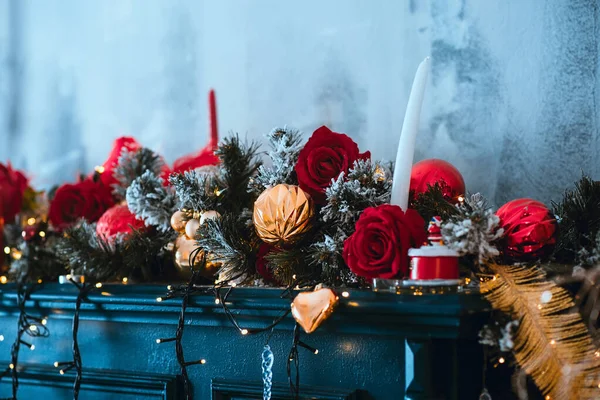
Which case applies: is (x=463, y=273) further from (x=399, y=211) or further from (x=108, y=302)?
(x=108, y=302)

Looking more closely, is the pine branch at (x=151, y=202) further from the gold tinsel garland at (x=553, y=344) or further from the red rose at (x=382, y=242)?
the gold tinsel garland at (x=553, y=344)

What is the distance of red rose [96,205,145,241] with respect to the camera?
1245 millimetres

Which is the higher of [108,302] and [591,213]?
[591,213]

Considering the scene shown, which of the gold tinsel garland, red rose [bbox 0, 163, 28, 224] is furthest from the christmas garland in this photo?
red rose [bbox 0, 163, 28, 224]

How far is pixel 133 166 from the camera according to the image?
134cm

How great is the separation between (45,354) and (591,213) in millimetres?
954

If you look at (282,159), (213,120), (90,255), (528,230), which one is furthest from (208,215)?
(528,230)

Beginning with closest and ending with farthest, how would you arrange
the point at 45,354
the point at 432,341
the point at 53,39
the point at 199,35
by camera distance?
the point at 432,341 < the point at 45,354 < the point at 199,35 < the point at 53,39

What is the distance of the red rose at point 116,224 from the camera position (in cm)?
125

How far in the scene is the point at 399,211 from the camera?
91 centimetres

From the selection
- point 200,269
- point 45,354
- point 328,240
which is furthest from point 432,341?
point 45,354

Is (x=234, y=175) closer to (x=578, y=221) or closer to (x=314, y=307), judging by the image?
(x=314, y=307)

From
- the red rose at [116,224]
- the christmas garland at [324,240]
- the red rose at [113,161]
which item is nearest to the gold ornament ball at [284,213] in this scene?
the christmas garland at [324,240]

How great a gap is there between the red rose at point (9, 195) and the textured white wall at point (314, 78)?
20cm
